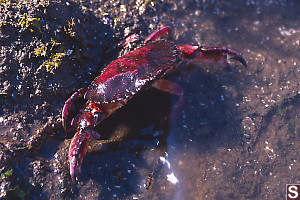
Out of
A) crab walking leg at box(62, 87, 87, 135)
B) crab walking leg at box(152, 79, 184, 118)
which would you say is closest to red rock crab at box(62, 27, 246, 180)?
crab walking leg at box(62, 87, 87, 135)

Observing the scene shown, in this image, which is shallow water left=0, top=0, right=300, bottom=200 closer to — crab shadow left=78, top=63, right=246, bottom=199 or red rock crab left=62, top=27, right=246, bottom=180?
crab shadow left=78, top=63, right=246, bottom=199

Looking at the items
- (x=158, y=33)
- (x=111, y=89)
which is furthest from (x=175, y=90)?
(x=111, y=89)

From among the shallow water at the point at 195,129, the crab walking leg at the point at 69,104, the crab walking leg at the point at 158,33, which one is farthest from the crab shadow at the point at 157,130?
the crab walking leg at the point at 158,33

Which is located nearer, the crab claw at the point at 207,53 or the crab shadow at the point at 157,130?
the crab shadow at the point at 157,130

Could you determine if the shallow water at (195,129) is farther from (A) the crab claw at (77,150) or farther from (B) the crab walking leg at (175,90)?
(A) the crab claw at (77,150)

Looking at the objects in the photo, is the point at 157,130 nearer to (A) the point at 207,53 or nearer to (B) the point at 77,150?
(B) the point at 77,150

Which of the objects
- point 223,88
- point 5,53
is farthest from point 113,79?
point 223,88
